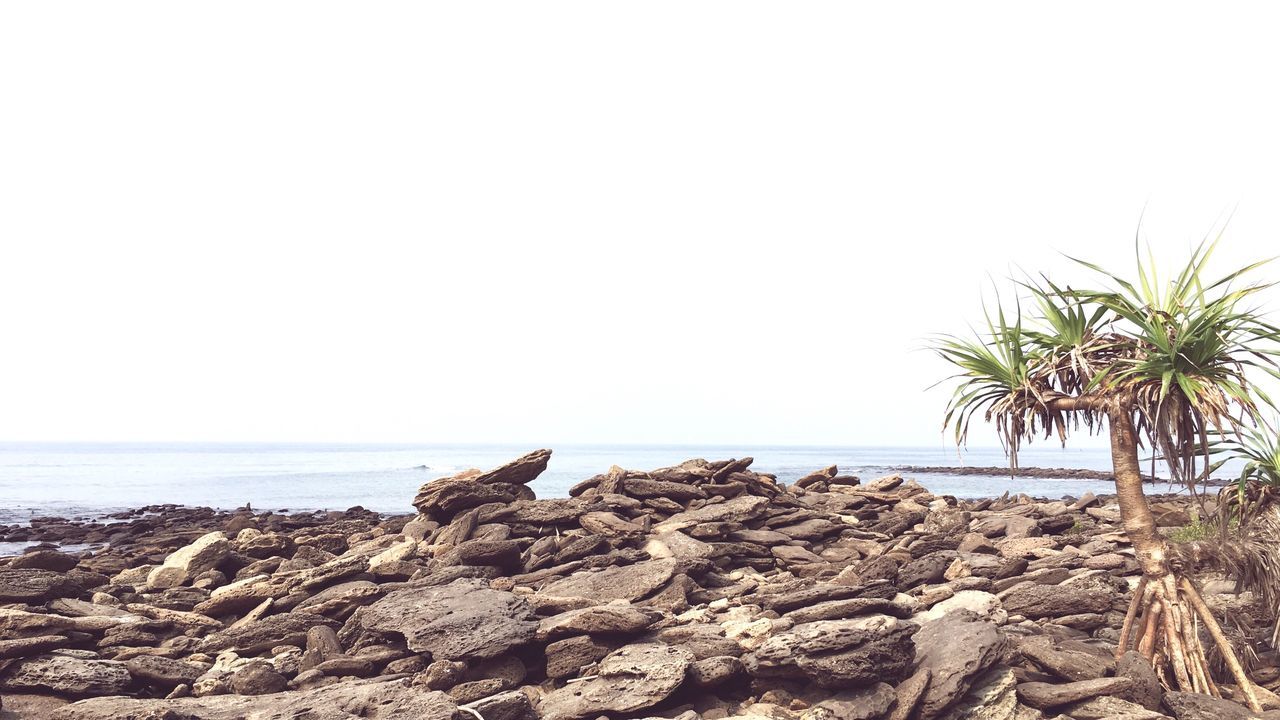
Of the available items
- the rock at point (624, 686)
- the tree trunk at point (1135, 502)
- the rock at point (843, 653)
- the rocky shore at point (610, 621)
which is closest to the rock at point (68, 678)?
the rocky shore at point (610, 621)

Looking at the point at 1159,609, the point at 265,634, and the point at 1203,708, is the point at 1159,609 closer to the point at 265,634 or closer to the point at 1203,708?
the point at 1203,708

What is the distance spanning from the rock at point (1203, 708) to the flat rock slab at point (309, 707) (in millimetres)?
7042

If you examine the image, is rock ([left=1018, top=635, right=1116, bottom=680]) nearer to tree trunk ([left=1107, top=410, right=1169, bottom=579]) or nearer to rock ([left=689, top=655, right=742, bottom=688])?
tree trunk ([left=1107, top=410, right=1169, bottom=579])

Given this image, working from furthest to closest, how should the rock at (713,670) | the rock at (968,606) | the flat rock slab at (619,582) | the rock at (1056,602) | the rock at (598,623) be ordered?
1. the flat rock slab at (619,582)
2. the rock at (1056,602)
3. the rock at (968,606)
4. the rock at (598,623)
5. the rock at (713,670)

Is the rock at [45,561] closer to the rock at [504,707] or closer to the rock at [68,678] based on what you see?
the rock at [68,678]

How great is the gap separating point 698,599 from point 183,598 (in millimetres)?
8397

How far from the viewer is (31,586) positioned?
11828 millimetres

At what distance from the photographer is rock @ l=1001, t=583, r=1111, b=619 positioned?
1072 centimetres

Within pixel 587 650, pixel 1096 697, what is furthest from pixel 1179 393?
pixel 587 650

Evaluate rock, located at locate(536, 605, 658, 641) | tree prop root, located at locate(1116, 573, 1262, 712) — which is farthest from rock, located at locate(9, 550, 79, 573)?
tree prop root, located at locate(1116, 573, 1262, 712)

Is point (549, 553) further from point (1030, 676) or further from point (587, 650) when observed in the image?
point (1030, 676)

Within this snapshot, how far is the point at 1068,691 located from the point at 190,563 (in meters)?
14.1

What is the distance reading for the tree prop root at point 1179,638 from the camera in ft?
27.1

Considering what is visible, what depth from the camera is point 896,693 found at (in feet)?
27.0
